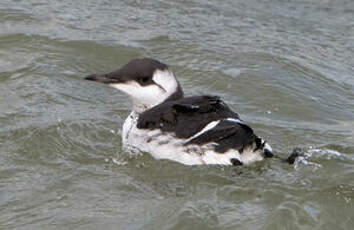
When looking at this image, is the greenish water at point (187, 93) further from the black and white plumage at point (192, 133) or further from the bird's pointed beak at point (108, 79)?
the bird's pointed beak at point (108, 79)

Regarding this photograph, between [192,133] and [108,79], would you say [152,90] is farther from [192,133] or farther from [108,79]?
[192,133]

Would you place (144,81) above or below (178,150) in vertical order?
above

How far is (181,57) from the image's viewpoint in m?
8.43

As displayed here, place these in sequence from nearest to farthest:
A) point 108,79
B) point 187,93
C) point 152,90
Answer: point 108,79 → point 152,90 → point 187,93

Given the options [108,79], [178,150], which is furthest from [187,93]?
[178,150]

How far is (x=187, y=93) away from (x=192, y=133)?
87.0 inches

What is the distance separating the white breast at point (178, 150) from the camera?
5.33 m

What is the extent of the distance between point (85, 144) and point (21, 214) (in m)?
1.44

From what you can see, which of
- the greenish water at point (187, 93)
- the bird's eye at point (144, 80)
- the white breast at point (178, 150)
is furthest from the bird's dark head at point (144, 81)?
the greenish water at point (187, 93)

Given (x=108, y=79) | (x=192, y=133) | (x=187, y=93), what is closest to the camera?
(x=192, y=133)

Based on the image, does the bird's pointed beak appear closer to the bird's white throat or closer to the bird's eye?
the bird's white throat

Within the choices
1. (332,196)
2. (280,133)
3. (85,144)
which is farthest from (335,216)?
(85,144)

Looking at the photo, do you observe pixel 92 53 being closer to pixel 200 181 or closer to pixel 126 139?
pixel 126 139

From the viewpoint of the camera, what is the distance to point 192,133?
5.34m
